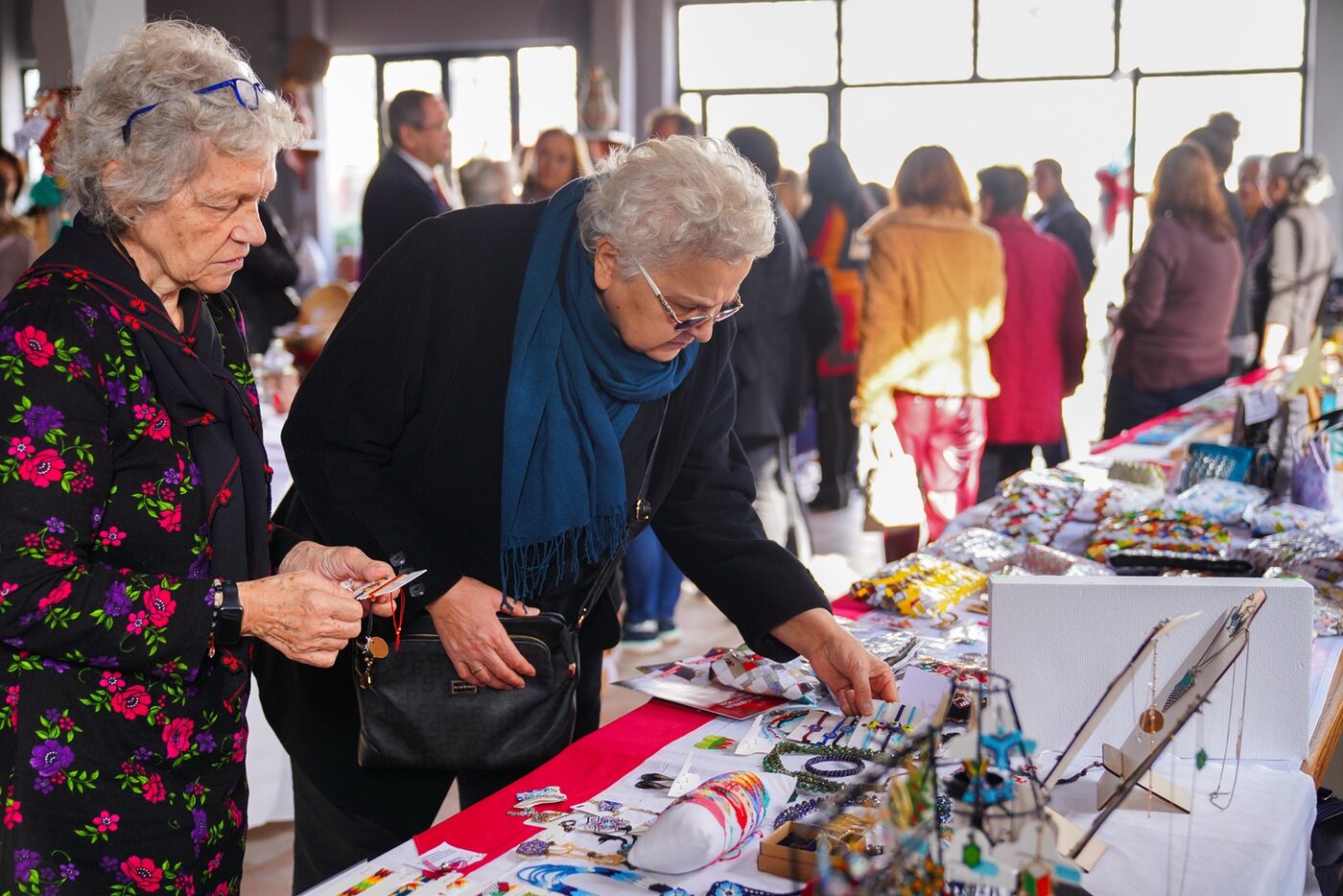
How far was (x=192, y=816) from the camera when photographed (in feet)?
4.79

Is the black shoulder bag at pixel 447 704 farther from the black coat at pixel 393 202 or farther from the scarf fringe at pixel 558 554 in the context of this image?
the black coat at pixel 393 202

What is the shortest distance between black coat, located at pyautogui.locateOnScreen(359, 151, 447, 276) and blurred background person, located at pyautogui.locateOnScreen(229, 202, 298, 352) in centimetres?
37

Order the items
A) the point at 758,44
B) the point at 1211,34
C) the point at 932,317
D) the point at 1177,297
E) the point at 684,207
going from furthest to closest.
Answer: the point at 758,44
the point at 1211,34
the point at 1177,297
the point at 932,317
the point at 684,207

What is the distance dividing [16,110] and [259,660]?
11.7 m

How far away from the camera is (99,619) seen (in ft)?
4.19

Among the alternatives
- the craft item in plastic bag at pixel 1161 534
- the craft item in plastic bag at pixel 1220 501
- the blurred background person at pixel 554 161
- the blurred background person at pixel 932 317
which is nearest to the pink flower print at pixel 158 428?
the craft item in plastic bag at pixel 1161 534

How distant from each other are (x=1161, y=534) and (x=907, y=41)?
8.13 meters

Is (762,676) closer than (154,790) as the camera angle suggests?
No

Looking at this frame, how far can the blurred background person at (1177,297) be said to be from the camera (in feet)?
15.3

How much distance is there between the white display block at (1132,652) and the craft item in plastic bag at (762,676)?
30cm

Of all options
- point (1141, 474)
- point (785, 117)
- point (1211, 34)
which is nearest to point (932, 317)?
point (1141, 474)

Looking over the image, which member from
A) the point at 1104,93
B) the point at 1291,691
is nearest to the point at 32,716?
the point at 1291,691

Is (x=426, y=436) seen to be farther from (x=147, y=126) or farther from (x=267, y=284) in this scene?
(x=267, y=284)

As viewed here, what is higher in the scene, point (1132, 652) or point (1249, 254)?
point (1249, 254)
